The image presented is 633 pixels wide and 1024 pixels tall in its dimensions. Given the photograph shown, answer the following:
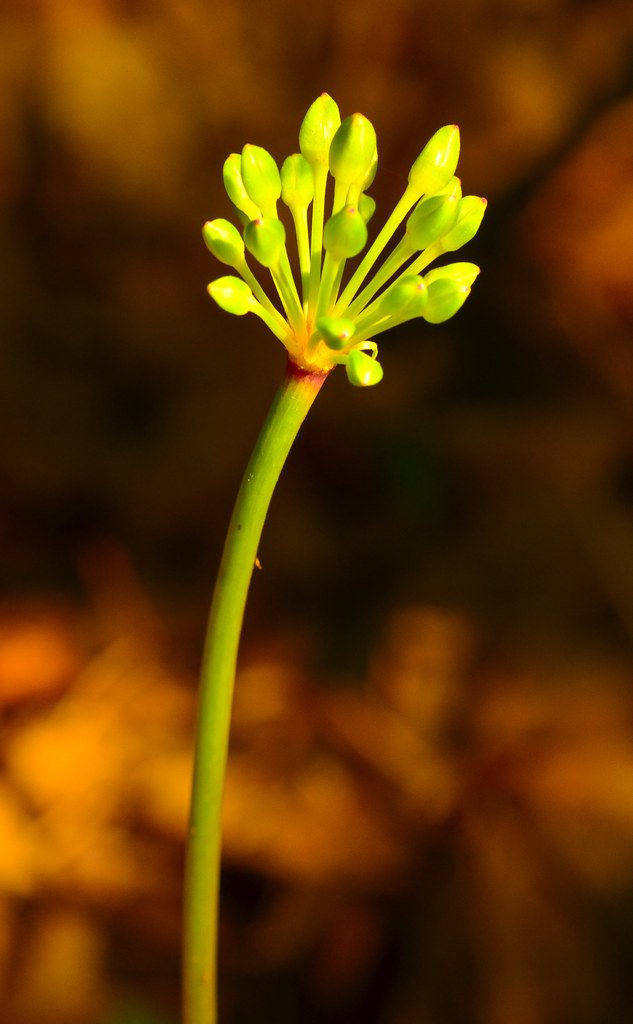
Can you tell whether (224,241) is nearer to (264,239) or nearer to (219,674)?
(264,239)

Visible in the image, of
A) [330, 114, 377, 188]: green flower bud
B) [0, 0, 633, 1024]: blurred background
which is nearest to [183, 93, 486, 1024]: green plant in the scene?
[330, 114, 377, 188]: green flower bud

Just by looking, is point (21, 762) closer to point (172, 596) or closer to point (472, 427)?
point (172, 596)

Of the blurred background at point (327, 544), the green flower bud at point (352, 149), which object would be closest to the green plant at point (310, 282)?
the green flower bud at point (352, 149)

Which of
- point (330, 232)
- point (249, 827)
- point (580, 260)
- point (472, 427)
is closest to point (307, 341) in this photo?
point (330, 232)

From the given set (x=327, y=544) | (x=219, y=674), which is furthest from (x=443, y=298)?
(x=327, y=544)

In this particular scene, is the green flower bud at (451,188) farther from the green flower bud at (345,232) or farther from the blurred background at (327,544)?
the blurred background at (327,544)

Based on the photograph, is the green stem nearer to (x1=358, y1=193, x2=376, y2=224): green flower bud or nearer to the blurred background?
(x1=358, y1=193, x2=376, y2=224): green flower bud
